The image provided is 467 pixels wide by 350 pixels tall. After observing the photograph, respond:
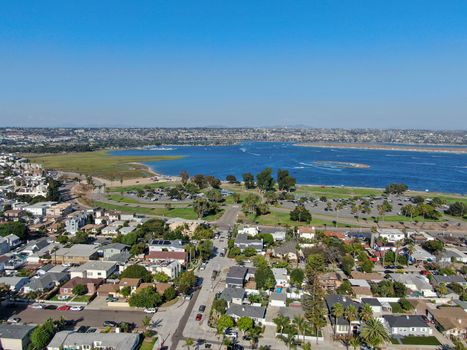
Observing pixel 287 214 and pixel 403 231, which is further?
pixel 287 214

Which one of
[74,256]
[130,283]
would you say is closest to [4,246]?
[74,256]

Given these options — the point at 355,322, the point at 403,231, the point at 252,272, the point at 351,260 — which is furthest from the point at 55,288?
the point at 403,231

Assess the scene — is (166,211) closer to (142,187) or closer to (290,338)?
(142,187)

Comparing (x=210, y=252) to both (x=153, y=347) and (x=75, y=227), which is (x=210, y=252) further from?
(x=75, y=227)

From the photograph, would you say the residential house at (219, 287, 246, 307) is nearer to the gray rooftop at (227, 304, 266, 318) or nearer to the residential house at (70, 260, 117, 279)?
the gray rooftop at (227, 304, 266, 318)

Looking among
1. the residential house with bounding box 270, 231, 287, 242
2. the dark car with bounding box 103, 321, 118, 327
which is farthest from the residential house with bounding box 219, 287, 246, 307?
the residential house with bounding box 270, 231, 287, 242

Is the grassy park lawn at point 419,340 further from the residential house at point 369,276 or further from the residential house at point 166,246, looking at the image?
A: the residential house at point 166,246
